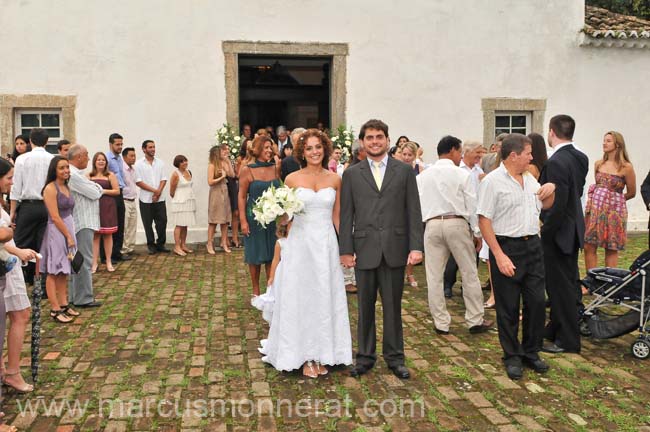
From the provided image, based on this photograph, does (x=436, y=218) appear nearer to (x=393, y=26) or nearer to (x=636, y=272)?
(x=636, y=272)

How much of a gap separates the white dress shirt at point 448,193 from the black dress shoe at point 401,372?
195 centimetres

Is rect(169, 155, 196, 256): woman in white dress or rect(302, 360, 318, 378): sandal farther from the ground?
rect(169, 155, 196, 256): woman in white dress

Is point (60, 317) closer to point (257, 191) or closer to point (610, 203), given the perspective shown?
point (257, 191)

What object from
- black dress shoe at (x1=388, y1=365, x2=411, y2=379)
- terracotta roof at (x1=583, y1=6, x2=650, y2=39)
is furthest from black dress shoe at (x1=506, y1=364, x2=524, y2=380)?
terracotta roof at (x1=583, y1=6, x2=650, y2=39)

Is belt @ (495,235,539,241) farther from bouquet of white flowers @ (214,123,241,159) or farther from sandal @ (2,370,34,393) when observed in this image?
bouquet of white flowers @ (214,123,241,159)

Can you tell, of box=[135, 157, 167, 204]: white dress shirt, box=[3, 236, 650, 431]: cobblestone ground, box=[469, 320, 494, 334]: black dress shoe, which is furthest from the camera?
box=[135, 157, 167, 204]: white dress shirt

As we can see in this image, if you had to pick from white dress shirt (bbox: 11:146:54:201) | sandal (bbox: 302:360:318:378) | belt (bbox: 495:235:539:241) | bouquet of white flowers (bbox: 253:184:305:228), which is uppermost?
white dress shirt (bbox: 11:146:54:201)

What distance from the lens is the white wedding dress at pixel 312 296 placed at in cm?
516

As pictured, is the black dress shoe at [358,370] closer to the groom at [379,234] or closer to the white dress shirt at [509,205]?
the groom at [379,234]

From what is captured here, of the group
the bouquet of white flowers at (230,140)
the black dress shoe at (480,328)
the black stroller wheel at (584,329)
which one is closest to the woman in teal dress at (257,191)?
the black dress shoe at (480,328)

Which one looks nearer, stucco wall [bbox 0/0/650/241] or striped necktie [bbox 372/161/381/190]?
striped necktie [bbox 372/161/381/190]

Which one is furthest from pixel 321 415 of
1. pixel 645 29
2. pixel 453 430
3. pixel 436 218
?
pixel 645 29

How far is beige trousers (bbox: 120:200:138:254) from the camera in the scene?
1116cm

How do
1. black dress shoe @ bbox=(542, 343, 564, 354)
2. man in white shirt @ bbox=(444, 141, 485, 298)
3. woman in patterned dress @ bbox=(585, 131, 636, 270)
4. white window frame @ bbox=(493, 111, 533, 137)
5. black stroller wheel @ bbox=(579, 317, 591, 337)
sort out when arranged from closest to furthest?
black dress shoe @ bbox=(542, 343, 564, 354) < black stroller wheel @ bbox=(579, 317, 591, 337) < man in white shirt @ bbox=(444, 141, 485, 298) < woman in patterned dress @ bbox=(585, 131, 636, 270) < white window frame @ bbox=(493, 111, 533, 137)
